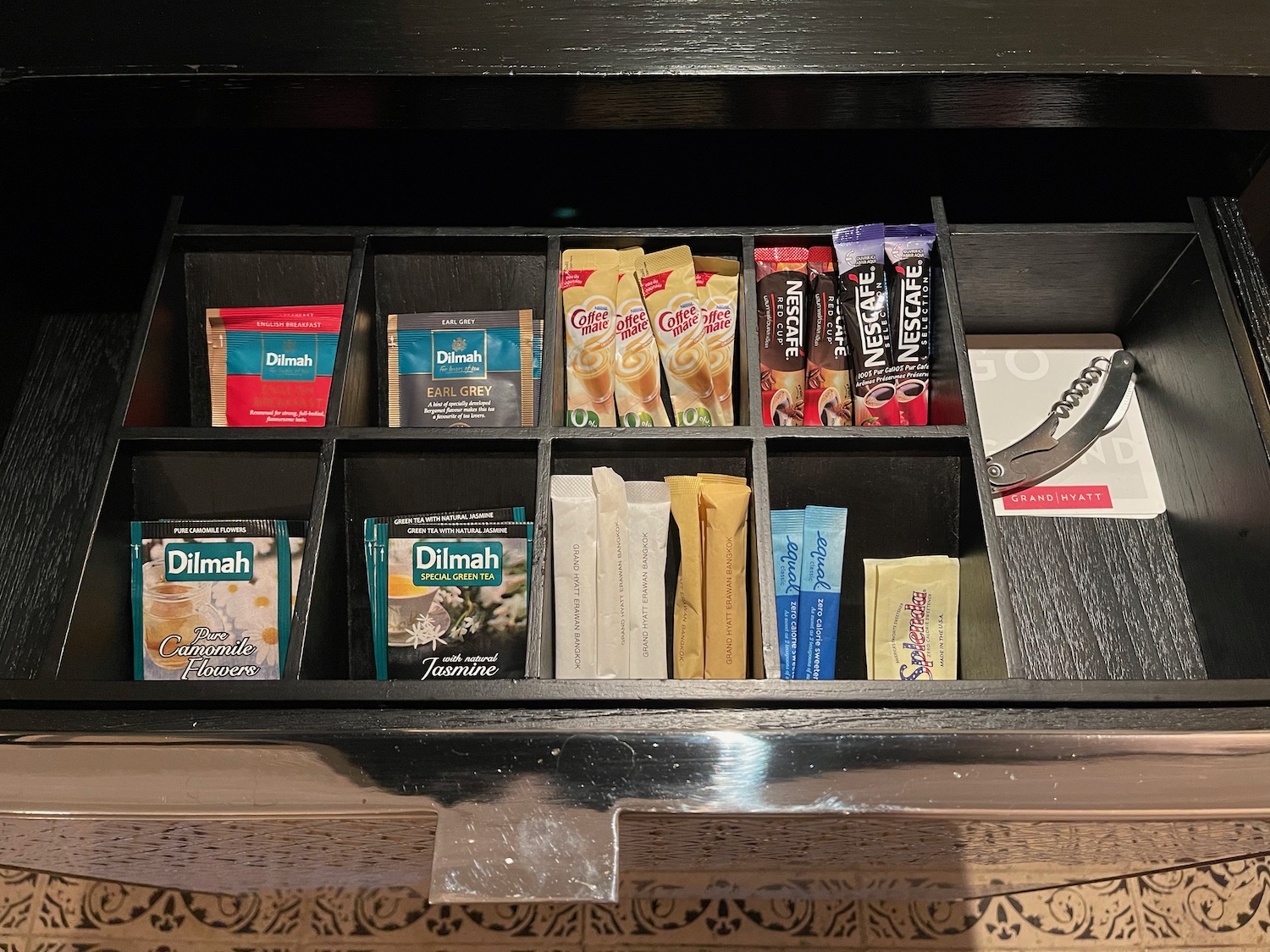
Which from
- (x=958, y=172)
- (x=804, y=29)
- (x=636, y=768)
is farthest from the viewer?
(x=958, y=172)

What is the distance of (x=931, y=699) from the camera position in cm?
80

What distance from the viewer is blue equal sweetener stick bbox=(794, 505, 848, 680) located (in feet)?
3.57

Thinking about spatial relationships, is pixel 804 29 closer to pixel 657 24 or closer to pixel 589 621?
pixel 657 24

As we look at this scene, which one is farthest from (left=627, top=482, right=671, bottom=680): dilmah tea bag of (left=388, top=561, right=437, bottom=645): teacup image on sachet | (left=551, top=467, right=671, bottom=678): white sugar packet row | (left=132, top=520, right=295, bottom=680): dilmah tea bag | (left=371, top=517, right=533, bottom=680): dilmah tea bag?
(left=132, top=520, right=295, bottom=680): dilmah tea bag

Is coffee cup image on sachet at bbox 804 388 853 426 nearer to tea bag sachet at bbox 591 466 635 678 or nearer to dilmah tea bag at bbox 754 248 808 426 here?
dilmah tea bag at bbox 754 248 808 426

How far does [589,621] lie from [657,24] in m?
0.62

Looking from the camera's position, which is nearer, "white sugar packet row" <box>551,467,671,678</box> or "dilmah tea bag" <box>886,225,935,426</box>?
"white sugar packet row" <box>551,467,671,678</box>

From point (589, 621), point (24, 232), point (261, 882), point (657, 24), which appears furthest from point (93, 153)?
point (261, 882)

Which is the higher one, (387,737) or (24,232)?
(24,232)

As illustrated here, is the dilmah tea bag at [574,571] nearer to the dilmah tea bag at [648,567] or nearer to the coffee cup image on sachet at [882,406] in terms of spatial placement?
the dilmah tea bag at [648,567]

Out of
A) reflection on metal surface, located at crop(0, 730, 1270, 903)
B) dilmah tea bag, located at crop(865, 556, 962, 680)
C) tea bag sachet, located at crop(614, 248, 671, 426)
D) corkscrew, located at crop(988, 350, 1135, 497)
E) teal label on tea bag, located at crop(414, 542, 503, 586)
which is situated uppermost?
tea bag sachet, located at crop(614, 248, 671, 426)

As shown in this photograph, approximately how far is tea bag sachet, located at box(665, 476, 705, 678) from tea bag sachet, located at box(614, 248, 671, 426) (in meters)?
0.15

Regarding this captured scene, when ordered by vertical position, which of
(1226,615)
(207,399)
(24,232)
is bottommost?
(1226,615)

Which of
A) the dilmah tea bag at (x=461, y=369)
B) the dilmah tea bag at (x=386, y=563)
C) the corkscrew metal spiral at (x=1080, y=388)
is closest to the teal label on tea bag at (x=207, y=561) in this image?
the dilmah tea bag at (x=386, y=563)
